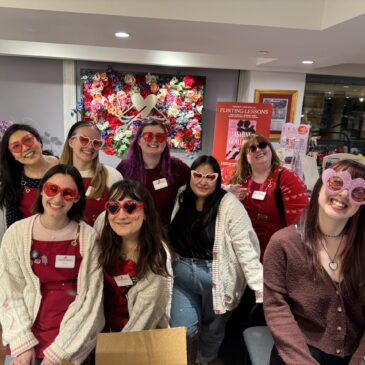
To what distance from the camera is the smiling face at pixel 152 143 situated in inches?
86.9

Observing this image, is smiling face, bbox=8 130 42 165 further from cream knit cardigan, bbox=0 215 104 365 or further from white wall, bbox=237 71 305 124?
white wall, bbox=237 71 305 124

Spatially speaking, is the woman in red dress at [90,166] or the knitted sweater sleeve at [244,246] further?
the woman in red dress at [90,166]

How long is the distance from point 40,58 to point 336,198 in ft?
13.1

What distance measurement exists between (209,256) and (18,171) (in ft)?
4.06

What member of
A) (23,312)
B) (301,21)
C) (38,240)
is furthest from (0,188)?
(301,21)

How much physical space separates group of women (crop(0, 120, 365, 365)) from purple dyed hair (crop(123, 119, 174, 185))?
0.05ft

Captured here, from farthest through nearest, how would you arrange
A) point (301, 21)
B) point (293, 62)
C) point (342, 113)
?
point (342, 113)
point (293, 62)
point (301, 21)

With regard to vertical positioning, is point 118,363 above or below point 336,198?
below

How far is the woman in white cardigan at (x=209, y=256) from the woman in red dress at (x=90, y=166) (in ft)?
1.55

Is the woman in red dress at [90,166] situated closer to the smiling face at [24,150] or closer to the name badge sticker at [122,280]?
the smiling face at [24,150]

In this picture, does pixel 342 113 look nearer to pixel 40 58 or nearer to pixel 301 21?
pixel 301 21

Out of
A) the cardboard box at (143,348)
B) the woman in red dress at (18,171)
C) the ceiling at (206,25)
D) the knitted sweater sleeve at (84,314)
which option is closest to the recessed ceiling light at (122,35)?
the ceiling at (206,25)

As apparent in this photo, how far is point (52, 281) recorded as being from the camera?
1519 mm

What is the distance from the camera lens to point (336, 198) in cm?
128
